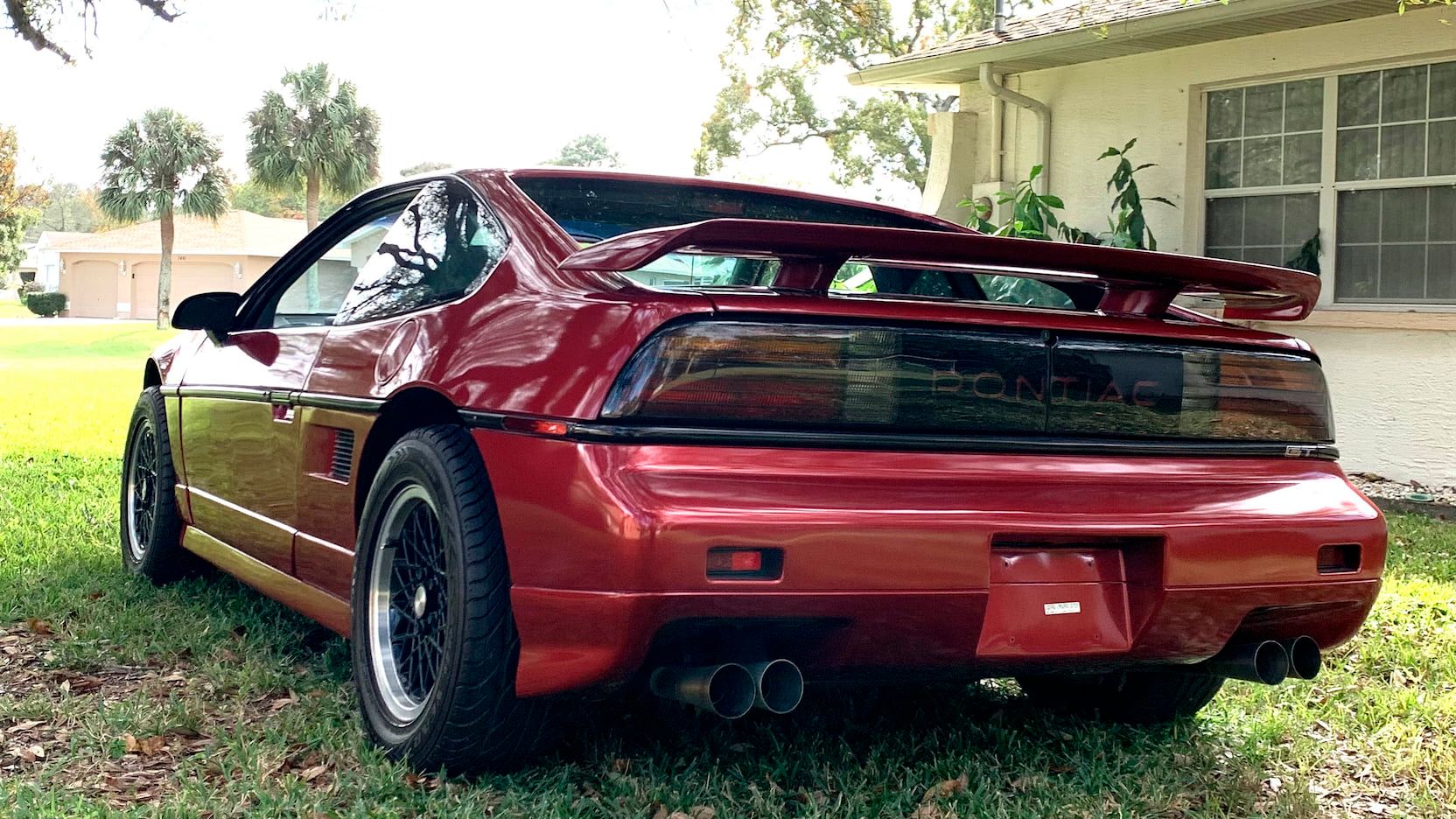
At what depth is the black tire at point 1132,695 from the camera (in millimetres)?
3732

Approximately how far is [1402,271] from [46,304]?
56281 mm

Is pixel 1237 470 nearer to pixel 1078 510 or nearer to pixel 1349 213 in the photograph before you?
pixel 1078 510

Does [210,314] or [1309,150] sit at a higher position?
[1309,150]

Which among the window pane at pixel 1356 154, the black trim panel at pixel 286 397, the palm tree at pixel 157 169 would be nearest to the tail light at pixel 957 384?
the black trim panel at pixel 286 397

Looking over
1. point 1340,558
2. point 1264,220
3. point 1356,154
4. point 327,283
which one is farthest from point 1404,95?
point 327,283

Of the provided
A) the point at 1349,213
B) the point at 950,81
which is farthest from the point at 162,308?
the point at 1349,213

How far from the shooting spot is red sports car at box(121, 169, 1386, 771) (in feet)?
8.79

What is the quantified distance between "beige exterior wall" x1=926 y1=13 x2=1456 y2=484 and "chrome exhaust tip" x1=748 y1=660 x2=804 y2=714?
23.1ft

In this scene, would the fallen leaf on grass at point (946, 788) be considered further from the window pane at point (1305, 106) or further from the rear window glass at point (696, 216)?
the window pane at point (1305, 106)

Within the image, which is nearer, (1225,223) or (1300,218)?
(1300,218)

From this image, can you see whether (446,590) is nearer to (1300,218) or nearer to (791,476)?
(791,476)

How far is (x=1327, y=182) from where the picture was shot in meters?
9.28

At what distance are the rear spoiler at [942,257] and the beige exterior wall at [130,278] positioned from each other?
56.2m

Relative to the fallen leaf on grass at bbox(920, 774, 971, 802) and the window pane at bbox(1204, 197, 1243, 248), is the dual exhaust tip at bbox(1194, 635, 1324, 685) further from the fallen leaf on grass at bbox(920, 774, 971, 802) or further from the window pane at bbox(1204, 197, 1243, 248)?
the window pane at bbox(1204, 197, 1243, 248)
